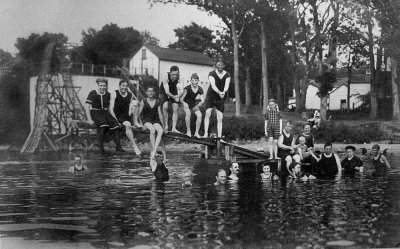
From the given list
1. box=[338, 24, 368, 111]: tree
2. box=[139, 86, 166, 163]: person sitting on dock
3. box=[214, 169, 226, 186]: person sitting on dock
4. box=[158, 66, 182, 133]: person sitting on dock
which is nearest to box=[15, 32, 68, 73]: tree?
box=[139, 86, 166, 163]: person sitting on dock

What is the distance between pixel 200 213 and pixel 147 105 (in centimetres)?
477

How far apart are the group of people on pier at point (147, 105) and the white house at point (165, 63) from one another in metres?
9.28

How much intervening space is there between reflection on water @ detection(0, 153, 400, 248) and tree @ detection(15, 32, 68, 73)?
3276 mm

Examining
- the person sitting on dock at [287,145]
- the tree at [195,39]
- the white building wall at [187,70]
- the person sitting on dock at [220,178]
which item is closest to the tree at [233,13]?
the white building wall at [187,70]

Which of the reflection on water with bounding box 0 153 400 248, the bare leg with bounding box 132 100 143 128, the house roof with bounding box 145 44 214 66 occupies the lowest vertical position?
the reflection on water with bounding box 0 153 400 248

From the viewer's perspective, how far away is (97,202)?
10.9 m

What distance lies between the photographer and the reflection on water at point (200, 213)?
7.53 meters

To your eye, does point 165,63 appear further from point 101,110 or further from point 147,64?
point 101,110

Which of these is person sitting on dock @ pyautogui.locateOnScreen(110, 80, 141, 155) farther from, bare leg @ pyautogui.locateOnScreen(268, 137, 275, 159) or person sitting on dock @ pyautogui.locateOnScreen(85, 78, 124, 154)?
bare leg @ pyautogui.locateOnScreen(268, 137, 275, 159)

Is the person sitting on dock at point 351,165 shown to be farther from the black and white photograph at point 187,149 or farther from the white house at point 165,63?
the white house at point 165,63

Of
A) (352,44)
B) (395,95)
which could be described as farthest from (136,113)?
(352,44)

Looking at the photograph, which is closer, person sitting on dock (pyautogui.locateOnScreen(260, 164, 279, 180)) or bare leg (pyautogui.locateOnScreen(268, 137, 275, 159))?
person sitting on dock (pyautogui.locateOnScreen(260, 164, 279, 180))

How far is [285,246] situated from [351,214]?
8.51 ft

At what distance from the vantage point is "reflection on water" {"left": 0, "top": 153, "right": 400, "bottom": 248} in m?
7.53
